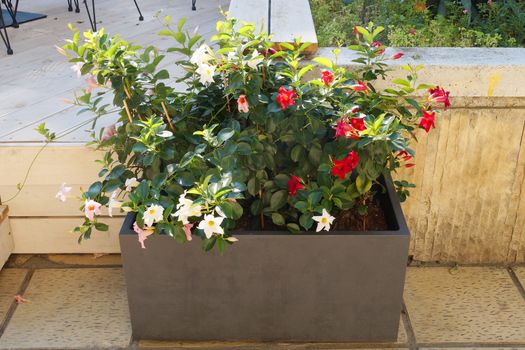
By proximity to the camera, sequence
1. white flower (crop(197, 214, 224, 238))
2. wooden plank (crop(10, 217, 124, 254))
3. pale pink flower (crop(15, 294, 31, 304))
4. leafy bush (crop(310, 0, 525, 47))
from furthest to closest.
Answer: leafy bush (crop(310, 0, 525, 47)) → wooden plank (crop(10, 217, 124, 254)) → pale pink flower (crop(15, 294, 31, 304)) → white flower (crop(197, 214, 224, 238))

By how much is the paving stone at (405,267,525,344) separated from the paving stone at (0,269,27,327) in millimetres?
1458

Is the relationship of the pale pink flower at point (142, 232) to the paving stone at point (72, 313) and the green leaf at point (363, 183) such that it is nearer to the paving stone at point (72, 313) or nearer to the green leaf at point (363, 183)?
the paving stone at point (72, 313)

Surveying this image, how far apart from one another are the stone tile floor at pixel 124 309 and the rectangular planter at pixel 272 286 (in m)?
0.07

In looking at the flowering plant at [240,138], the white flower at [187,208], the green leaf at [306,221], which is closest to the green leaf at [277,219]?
the flowering plant at [240,138]

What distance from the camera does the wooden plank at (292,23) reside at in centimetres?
235

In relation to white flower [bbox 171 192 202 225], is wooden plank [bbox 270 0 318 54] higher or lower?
higher

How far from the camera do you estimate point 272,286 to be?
2070 millimetres

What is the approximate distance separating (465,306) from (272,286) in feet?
2.64

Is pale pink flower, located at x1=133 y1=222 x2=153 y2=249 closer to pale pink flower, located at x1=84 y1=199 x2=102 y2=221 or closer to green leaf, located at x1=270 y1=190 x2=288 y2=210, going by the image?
pale pink flower, located at x1=84 y1=199 x2=102 y2=221

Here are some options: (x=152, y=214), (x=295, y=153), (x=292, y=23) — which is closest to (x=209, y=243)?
(x=152, y=214)

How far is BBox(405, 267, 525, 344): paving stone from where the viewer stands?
2.28 metres

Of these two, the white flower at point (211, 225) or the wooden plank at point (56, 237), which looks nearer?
the white flower at point (211, 225)

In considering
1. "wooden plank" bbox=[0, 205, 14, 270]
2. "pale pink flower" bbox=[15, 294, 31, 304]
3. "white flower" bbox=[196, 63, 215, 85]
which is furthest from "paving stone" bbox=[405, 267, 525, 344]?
"wooden plank" bbox=[0, 205, 14, 270]

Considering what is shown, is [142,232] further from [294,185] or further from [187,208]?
[294,185]
